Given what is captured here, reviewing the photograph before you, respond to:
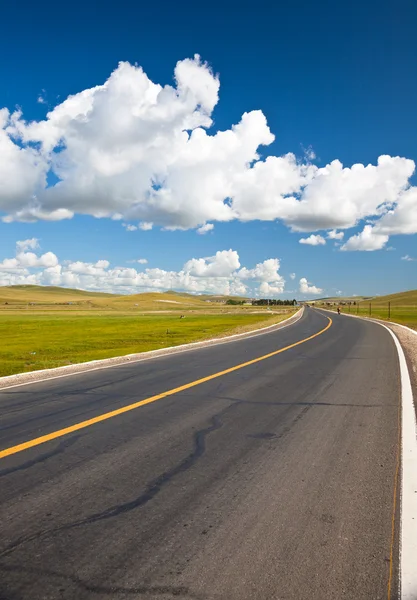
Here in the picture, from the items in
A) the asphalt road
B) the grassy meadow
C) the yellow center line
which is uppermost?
the asphalt road

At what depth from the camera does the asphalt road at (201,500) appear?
282cm

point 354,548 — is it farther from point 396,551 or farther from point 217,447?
point 217,447

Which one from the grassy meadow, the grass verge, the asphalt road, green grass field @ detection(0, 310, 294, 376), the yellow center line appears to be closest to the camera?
the asphalt road

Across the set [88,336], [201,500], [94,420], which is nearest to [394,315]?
[88,336]

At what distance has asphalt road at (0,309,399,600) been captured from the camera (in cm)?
282

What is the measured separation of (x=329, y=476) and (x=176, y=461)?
1.69 m

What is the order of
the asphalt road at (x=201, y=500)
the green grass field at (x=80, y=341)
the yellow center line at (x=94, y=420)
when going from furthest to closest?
1. the green grass field at (x=80, y=341)
2. the yellow center line at (x=94, y=420)
3. the asphalt road at (x=201, y=500)

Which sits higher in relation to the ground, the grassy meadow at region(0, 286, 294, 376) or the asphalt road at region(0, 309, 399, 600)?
the asphalt road at region(0, 309, 399, 600)

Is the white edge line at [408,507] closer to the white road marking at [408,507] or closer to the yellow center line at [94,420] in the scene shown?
the white road marking at [408,507]

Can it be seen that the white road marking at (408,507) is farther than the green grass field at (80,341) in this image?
No

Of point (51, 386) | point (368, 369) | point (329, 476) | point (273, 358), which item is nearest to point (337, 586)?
point (329, 476)

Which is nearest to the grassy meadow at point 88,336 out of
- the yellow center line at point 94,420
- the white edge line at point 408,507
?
the yellow center line at point 94,420

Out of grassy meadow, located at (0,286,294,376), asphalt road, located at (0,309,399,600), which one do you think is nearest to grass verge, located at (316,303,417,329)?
grassy meadow, located at (0,286,294,376)

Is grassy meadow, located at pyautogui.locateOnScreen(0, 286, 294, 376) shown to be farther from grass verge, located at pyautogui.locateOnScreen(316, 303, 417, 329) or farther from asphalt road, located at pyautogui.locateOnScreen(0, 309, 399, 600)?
grass verge, located at pyautogui.locateOnScreen(316, 303, 417, 329)
